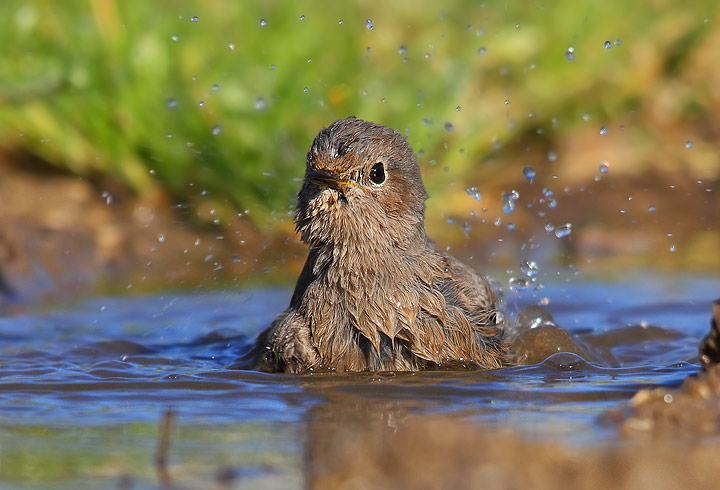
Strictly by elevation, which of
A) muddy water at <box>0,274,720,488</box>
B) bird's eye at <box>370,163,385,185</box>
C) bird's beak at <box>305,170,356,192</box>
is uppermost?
bird's eye at <box>370,163,385,185</box>

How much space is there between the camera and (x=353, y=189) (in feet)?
18.9

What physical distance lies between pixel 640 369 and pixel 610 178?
Result: 5637 millimetres

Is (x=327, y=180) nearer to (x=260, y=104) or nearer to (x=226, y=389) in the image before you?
(x=226, y=389)

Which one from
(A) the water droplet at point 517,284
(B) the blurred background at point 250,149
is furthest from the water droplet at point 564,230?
(A) the water droplet at point 517,284

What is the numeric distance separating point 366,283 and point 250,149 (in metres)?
3.83

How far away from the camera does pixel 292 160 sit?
923cm

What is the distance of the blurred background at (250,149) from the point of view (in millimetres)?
9297

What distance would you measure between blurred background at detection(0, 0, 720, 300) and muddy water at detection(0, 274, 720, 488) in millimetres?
882

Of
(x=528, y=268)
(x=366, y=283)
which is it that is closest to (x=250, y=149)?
(x=528, y=268)

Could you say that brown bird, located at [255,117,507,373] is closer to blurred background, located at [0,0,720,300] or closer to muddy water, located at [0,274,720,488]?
muddy water, located at [0,274,720,488]

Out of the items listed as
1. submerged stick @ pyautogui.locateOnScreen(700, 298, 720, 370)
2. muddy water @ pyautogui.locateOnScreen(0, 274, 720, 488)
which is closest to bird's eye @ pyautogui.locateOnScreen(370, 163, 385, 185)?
muddy water @ pyautogui.locateOnScreen(0, 274, 720, 488)

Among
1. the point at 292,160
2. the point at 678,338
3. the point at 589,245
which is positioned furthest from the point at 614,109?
the point at 678,338

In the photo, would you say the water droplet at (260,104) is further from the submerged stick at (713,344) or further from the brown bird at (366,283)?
the submerged stick at (713,344)

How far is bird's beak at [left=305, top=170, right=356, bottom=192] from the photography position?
224 inches
